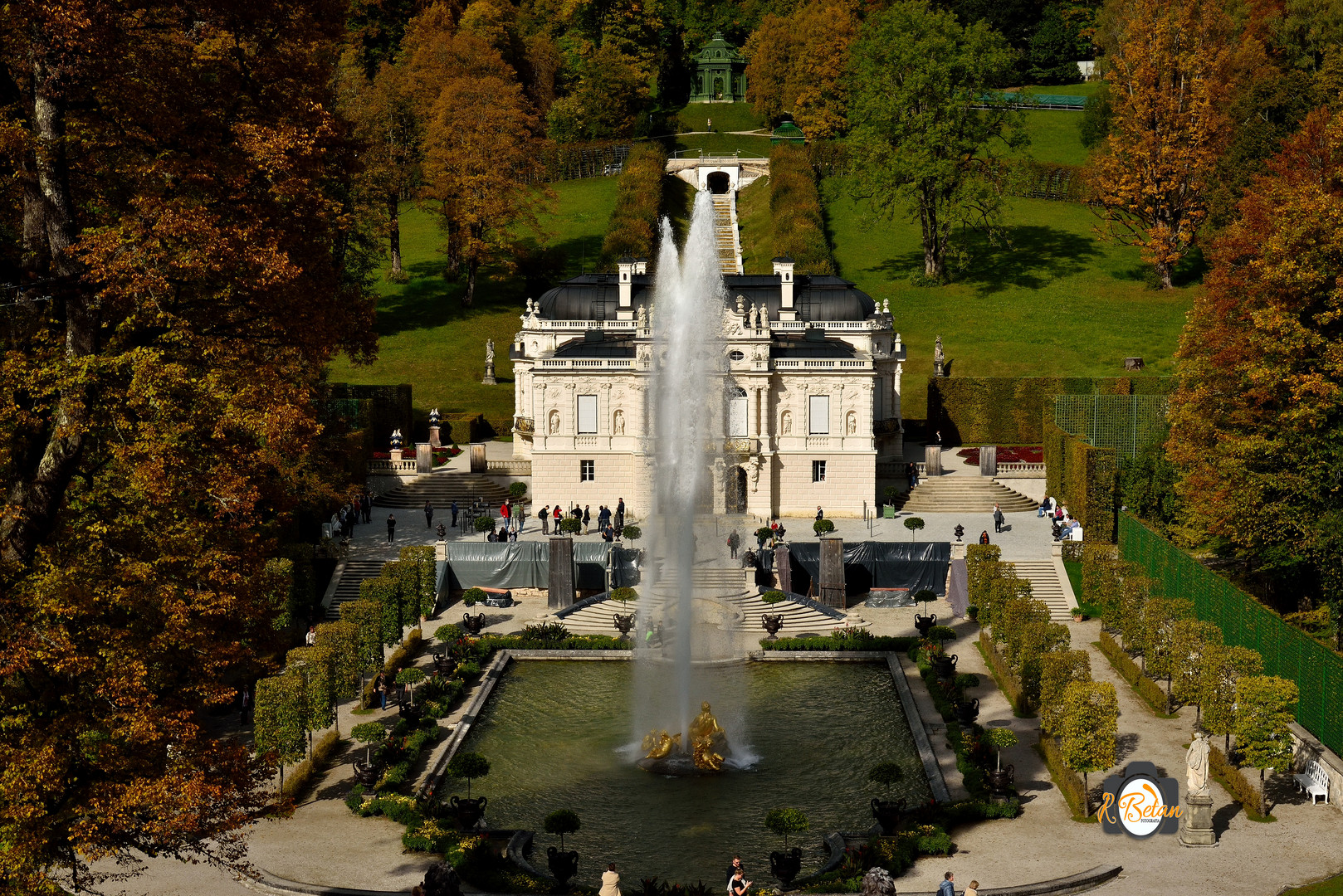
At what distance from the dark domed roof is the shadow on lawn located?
25.5m

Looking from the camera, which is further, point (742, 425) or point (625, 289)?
point (625, 289)

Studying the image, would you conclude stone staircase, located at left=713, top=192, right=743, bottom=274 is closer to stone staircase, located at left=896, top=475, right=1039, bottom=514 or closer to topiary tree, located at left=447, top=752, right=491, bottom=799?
stone staircase, located at left=896, top=475, right=1039, bottom=514

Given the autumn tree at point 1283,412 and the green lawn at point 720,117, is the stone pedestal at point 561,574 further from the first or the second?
the green lawn at point 720,117

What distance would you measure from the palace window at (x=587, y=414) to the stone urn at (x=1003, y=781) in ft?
119

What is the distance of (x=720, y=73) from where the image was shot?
15200 centimetres

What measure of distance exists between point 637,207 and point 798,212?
12.3m

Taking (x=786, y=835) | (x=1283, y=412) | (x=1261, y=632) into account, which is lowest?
(x=786, y=835)

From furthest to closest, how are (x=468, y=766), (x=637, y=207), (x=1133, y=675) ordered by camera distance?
(x=637, y=207) → (x=1133, y=675) → (x=468, y=766)

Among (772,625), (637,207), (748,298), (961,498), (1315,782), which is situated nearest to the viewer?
(1315,782)

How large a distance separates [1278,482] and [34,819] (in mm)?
40560

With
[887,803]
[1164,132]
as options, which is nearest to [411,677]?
[887,803]

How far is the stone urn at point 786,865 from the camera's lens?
31.7 metres

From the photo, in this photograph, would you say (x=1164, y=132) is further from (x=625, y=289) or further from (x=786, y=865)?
(x=786, y=865)

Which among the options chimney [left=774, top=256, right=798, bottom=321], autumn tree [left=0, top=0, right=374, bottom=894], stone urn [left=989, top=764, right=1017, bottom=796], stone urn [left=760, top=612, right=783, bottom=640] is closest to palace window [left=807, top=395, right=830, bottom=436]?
chimney [left=774, top=256, right=798, bottom=321]
